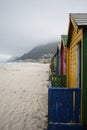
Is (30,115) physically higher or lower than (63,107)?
lower

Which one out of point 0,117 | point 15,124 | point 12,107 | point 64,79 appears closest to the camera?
point 15,124

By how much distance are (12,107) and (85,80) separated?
4480 mm

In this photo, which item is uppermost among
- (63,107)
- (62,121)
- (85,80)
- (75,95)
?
(85,80)

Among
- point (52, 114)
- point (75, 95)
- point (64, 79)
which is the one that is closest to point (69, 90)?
point (75, 95)

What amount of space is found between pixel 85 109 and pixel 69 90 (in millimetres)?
661

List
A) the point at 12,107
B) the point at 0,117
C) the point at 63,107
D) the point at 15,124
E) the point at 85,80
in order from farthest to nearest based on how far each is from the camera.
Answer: the point at 12,107, the point at 0,117, the point at 15,124, the point at 63,107, the point at 85,80

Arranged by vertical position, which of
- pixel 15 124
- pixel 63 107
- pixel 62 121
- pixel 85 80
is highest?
pixel 85 80

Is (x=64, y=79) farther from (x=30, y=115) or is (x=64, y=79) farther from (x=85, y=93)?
(x=85, y=93)

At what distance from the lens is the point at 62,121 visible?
16.0ft

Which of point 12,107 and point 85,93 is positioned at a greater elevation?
point 85,93

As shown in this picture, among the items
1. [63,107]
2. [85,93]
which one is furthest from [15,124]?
[85,93]

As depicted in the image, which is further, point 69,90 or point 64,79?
point 64,79

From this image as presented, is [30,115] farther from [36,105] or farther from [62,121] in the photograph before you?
[62,121]

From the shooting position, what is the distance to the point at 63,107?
4793mm
